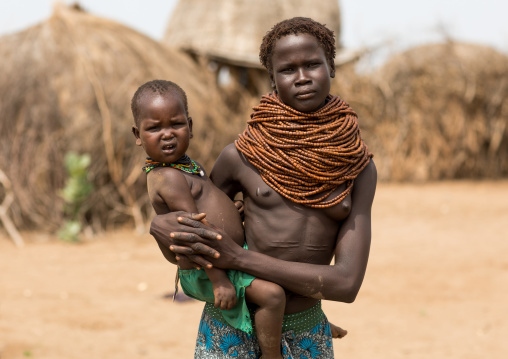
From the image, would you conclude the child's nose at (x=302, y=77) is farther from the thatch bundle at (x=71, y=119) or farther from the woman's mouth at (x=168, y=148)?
the thatch bundle at (x=71, y=119)

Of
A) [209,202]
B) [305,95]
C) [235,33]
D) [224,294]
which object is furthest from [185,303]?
Result: [235,33]

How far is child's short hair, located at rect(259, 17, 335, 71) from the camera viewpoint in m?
1.95

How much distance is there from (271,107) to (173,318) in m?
4.13

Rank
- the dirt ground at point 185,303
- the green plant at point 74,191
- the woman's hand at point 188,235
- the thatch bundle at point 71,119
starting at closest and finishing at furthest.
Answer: the woman's hand at point 188,235 → the dirt ground at point 185,303 → the green plant at point 74,191 → the thatch bundle at point 71,119

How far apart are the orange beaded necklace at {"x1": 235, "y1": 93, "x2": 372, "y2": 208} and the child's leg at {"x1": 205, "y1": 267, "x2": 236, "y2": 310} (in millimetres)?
329

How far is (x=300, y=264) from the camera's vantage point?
1870 millimetres

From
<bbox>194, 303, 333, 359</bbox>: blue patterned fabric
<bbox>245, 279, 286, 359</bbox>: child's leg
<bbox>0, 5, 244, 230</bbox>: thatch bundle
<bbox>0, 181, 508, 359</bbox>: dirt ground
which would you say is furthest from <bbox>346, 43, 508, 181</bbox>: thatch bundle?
<bbox>245, 279, 286, 359</bbox>: child's leg

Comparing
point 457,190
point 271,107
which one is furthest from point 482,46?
point 271,107

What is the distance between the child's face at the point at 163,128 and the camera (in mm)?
1975

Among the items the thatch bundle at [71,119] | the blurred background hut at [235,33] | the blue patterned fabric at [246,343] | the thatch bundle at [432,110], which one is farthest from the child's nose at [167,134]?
the thatch bundle at [432,110]

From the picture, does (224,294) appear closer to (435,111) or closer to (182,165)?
(182,165)

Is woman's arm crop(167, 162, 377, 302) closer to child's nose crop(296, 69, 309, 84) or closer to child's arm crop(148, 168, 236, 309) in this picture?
child's arm crop(148, 168, 236, 309)

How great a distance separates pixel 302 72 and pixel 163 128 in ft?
1.62

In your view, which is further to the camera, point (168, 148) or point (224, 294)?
point (168, 148)
